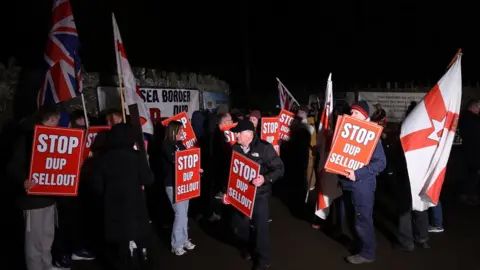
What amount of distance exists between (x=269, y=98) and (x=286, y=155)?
1055 centimetres

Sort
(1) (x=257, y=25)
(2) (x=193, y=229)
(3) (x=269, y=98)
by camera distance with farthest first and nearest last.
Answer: (1) (x=257, y=25) < (3) (x=269, y=98) < (2) (x=193, y=229)

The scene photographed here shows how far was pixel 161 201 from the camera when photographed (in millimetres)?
7977

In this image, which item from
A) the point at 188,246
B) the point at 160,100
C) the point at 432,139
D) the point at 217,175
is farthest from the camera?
the point at 160,100

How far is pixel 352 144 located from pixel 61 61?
4.26 meters

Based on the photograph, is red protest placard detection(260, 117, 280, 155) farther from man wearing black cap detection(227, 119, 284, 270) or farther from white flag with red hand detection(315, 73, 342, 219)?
man wearing black cap detection(227, 119, 284, 270)

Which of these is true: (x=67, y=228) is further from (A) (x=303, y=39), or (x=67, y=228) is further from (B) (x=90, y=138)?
(A) (x=303, y=39)

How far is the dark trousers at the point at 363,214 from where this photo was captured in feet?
17.7

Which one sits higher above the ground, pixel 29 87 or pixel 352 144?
pixel 29 87

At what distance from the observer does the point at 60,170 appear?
15.5ft

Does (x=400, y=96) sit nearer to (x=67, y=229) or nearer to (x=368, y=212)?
(x=368, y=212)

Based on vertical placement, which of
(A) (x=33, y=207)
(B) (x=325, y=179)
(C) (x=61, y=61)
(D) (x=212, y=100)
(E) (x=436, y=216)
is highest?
(C) (x=61, y=61)

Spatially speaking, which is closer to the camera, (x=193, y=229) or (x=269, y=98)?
(x=193, y=229)

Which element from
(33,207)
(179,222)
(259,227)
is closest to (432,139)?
(259,227)

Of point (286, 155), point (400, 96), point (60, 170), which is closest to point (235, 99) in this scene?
point (400, 96)
